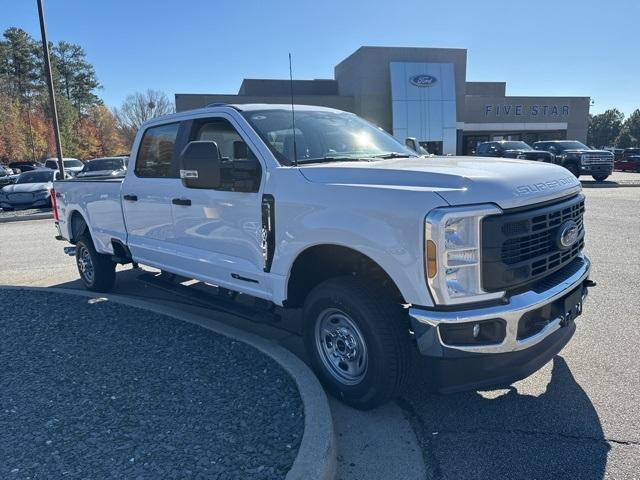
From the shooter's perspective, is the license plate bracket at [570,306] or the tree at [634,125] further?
the tree at [634,125]

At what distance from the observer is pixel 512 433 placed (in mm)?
3135

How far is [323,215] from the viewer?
3.29m

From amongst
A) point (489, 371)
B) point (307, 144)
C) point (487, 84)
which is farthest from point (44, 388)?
point (487, 84)

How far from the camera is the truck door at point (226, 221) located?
3.88 m

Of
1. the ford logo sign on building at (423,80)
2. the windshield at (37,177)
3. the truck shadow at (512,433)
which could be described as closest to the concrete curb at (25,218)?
the windshield at (37,177)

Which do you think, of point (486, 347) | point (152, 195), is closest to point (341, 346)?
point (486, 347)

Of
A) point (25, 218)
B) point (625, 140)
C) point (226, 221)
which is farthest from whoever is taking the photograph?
point (625, 140)

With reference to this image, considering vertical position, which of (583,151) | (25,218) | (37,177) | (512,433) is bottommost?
(512,433)

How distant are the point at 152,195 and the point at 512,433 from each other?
3.86 m

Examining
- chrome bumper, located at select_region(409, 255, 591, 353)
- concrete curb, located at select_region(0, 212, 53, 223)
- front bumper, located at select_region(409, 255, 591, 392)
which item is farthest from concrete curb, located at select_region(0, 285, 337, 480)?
concrete curb, located at select_region(0, 212, 53, 223)

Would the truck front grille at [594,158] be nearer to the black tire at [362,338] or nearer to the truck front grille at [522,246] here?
the truck front grille at [522,246]

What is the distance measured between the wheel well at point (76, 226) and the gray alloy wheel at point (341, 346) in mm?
4421

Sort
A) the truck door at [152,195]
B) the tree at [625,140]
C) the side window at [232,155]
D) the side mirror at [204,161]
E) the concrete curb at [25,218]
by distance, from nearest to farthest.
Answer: the side mirror at [204,161] < the side window at [232,155] < the truck door at [152,195] < the concrete curb at [25,218] < the tree at [625,140]

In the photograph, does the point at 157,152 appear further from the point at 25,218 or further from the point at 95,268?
the point at 25,218
